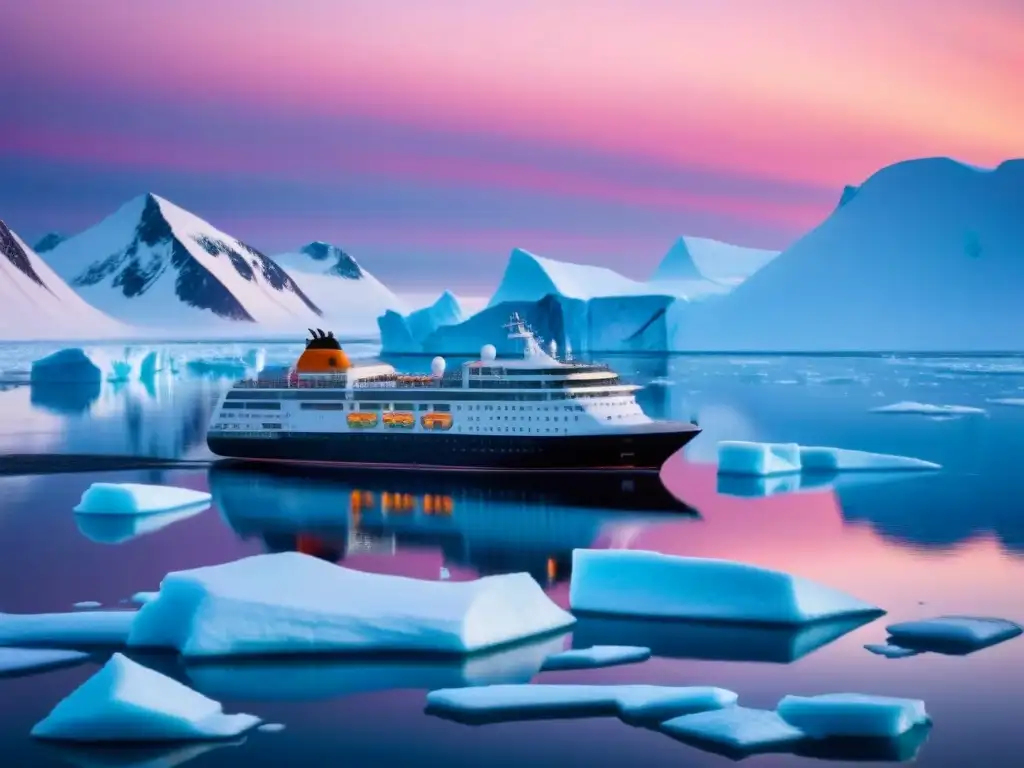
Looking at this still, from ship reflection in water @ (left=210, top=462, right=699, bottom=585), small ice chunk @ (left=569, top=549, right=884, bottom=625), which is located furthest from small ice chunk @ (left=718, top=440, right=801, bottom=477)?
small ice chunk @ (left=569, top=549, right=884, bottom=625)

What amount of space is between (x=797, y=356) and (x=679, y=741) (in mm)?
106456

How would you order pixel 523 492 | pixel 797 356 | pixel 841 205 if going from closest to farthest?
1. pixel 523 492
2. pixel 841 205
3. pixel 797 356

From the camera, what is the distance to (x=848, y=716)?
35.9 feet

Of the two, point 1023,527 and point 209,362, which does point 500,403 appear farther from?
point 209,362

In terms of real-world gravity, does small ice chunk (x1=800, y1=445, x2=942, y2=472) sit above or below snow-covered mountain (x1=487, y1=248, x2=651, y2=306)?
below

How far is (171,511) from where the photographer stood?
24.2 m

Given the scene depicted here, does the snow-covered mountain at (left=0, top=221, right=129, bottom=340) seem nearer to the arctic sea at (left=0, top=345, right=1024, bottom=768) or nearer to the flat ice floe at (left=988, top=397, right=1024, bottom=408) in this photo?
the arctic sea at (left=0, top=345, right=1024, bottom=768)

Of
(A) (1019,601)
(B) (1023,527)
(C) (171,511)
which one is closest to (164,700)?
(A) (1019,601)

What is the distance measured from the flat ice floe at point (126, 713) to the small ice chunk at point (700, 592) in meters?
5.40

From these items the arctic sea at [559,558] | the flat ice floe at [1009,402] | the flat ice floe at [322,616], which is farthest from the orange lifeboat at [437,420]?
the flat ice floe at [1009,402]

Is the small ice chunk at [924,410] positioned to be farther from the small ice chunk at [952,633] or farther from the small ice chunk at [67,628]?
the small ice chunk at [67,628]

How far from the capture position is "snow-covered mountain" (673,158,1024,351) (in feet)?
297

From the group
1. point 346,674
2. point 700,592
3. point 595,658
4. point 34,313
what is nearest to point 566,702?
point 595,658

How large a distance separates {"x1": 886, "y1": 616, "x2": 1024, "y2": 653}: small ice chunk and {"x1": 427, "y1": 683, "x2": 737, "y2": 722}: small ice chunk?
11.0 feet
